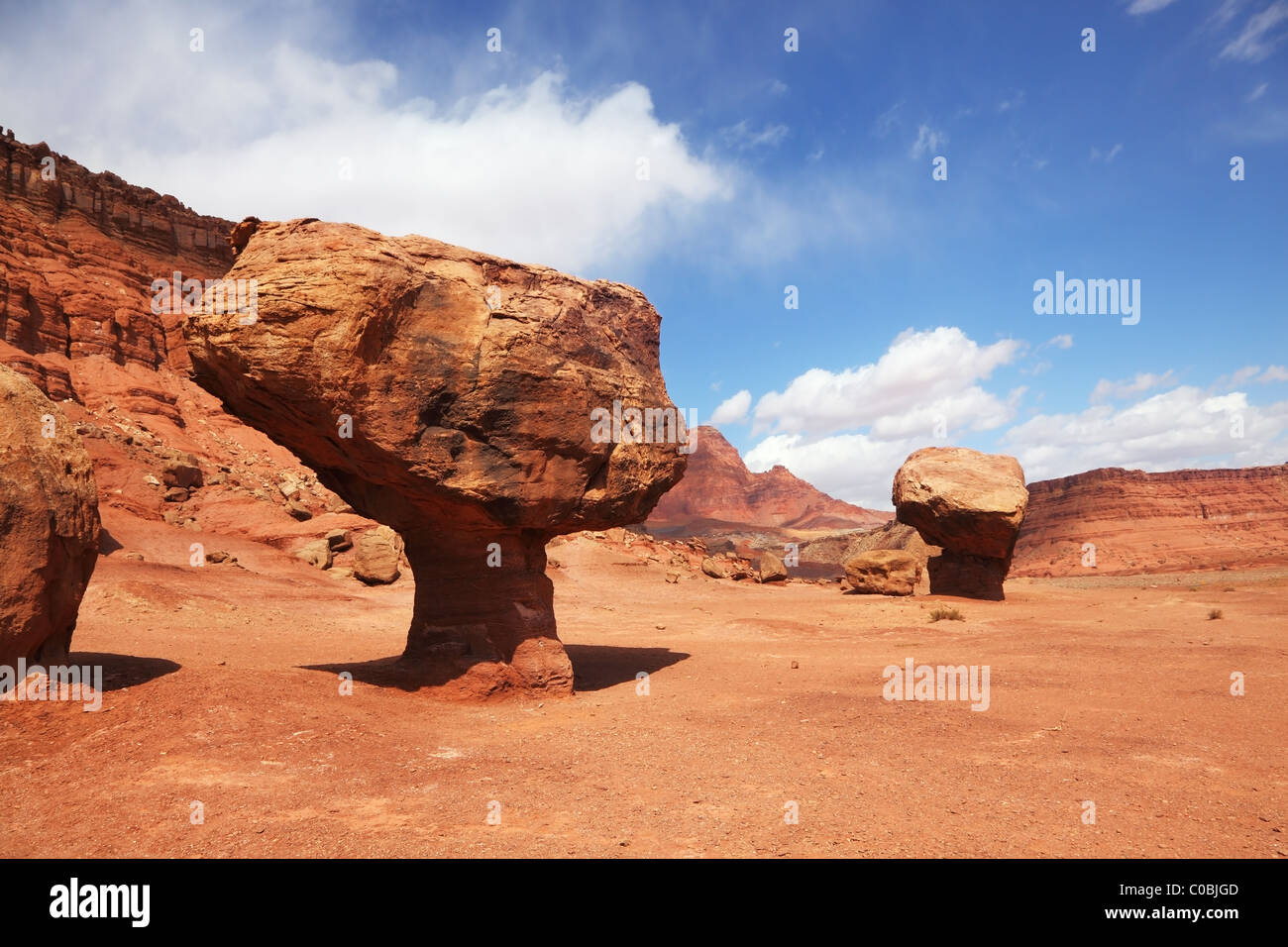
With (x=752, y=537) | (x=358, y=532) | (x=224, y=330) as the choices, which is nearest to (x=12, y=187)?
(x=358, y=532)

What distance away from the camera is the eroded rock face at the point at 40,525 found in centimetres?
551

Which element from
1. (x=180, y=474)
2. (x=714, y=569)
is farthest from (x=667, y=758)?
(x=180, y=474)

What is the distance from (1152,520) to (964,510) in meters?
44.9

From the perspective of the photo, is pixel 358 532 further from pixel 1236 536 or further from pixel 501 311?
pixel 1236 536

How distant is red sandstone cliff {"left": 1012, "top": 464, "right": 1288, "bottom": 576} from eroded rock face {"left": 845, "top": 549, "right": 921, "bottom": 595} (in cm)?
3168

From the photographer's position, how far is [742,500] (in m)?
122

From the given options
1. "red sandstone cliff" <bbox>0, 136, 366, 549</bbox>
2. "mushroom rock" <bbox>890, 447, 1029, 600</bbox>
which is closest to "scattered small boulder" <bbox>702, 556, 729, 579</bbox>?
"mushroom rock" <bbox>890, 447, 1029, 600</bbox>

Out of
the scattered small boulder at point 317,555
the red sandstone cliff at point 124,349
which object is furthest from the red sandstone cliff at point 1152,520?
the red sandstone cliff at point 124,349

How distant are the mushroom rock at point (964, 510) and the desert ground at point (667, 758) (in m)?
6.18

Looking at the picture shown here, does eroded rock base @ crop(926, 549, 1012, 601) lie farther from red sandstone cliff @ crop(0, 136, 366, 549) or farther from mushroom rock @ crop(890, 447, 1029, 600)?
red sandstone cliff @ crop(0, 136, 366, 549)

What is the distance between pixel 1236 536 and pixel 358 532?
5565cm

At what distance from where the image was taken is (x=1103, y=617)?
15.8 m

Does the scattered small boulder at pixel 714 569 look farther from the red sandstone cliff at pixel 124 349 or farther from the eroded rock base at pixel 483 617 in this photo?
the eroded rock base at pixel 483 617

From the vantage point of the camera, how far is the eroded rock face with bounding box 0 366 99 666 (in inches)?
217
